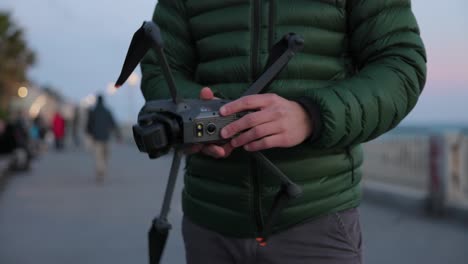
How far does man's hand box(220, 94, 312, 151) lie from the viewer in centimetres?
117

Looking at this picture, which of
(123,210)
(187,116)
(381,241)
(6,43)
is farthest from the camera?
(6,43)

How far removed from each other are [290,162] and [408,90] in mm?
360

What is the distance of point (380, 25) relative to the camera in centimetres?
140

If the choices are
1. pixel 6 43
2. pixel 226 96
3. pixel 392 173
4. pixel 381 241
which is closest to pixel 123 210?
pixel 381 241

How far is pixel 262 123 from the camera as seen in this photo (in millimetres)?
1170

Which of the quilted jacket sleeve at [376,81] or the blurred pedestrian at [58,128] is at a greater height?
the quilted jacket sleeve at [376,81]

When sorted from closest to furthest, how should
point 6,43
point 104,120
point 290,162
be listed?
point 290,162
point 104,120
point 6,43

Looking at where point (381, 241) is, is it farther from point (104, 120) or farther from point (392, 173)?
point (104, 120)

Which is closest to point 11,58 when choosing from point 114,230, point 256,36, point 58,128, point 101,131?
point 58,128

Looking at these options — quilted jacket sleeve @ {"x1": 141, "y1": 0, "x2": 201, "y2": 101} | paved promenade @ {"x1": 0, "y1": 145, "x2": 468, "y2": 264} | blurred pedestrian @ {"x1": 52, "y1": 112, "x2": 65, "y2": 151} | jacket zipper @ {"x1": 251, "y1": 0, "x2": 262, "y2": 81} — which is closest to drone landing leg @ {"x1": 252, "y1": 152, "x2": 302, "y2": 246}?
jacket zipper @ {"x1": 251, "y1": 0, "x2": 262, "y2": 81}

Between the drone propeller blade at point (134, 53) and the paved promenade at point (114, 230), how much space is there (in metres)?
4.05

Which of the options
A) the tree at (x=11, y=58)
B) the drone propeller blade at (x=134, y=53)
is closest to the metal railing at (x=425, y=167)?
the drone propeller blade at (x=134, y=53)

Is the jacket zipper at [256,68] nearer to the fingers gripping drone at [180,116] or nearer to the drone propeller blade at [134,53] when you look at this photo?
the fingers gripping drone at [180,116]

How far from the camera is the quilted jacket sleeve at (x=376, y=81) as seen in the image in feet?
4.25
